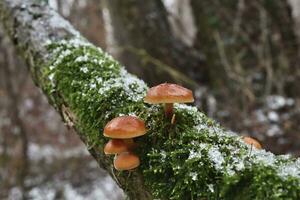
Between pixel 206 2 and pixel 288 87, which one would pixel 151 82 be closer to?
pixel 206 2

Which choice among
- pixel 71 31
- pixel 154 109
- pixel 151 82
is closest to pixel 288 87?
pixel 151 82

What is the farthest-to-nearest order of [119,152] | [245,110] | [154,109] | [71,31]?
[245,110], [71,31], [154,109], [119,152]

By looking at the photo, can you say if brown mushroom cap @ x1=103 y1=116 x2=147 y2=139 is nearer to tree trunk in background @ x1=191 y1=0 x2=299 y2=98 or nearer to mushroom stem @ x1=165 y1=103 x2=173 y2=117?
mushroom stem @ x1=165 y1=103 x2=173 y2=117

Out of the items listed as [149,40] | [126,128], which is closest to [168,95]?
[126,128]

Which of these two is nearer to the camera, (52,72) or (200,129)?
(200,129)

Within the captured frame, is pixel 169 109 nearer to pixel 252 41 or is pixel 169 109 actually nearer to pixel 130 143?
pixel 130 143

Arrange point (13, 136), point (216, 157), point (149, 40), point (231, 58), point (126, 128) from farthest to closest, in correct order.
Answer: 1. point (13, 136)
2. point (231, 58)
3. point (149, 40)
4. point (126, 128)
5. point (216, 157)
